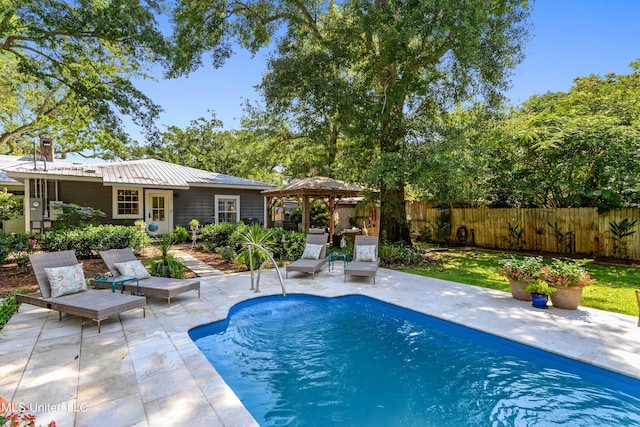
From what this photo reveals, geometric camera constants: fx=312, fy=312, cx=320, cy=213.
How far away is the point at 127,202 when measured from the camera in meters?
14.5

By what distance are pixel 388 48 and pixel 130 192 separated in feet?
41.9

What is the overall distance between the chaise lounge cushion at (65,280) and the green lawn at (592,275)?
328 inches

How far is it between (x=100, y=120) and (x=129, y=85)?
5.21ft

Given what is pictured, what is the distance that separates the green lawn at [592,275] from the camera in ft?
21.1

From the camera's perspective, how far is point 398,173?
9.59 meters

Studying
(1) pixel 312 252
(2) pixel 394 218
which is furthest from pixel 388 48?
(1) pixel 312 252

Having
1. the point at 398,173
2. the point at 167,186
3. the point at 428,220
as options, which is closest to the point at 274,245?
the point at 398,173

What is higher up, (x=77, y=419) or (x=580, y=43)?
(x=580, y=43)

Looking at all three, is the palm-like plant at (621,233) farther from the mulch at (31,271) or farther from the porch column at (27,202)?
the porch column at (27,202)

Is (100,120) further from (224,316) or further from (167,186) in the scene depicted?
(224,316)

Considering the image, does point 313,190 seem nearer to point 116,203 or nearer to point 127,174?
point 127,174

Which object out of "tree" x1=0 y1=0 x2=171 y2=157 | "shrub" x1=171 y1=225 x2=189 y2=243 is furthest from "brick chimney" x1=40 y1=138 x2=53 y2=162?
"shrub" x1=171 y1=225 x2=189 y2=243

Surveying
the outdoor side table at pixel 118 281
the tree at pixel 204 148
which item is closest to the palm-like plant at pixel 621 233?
the outdoor side table at pixel 118 281

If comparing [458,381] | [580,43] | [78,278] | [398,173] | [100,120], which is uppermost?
[580,43]
